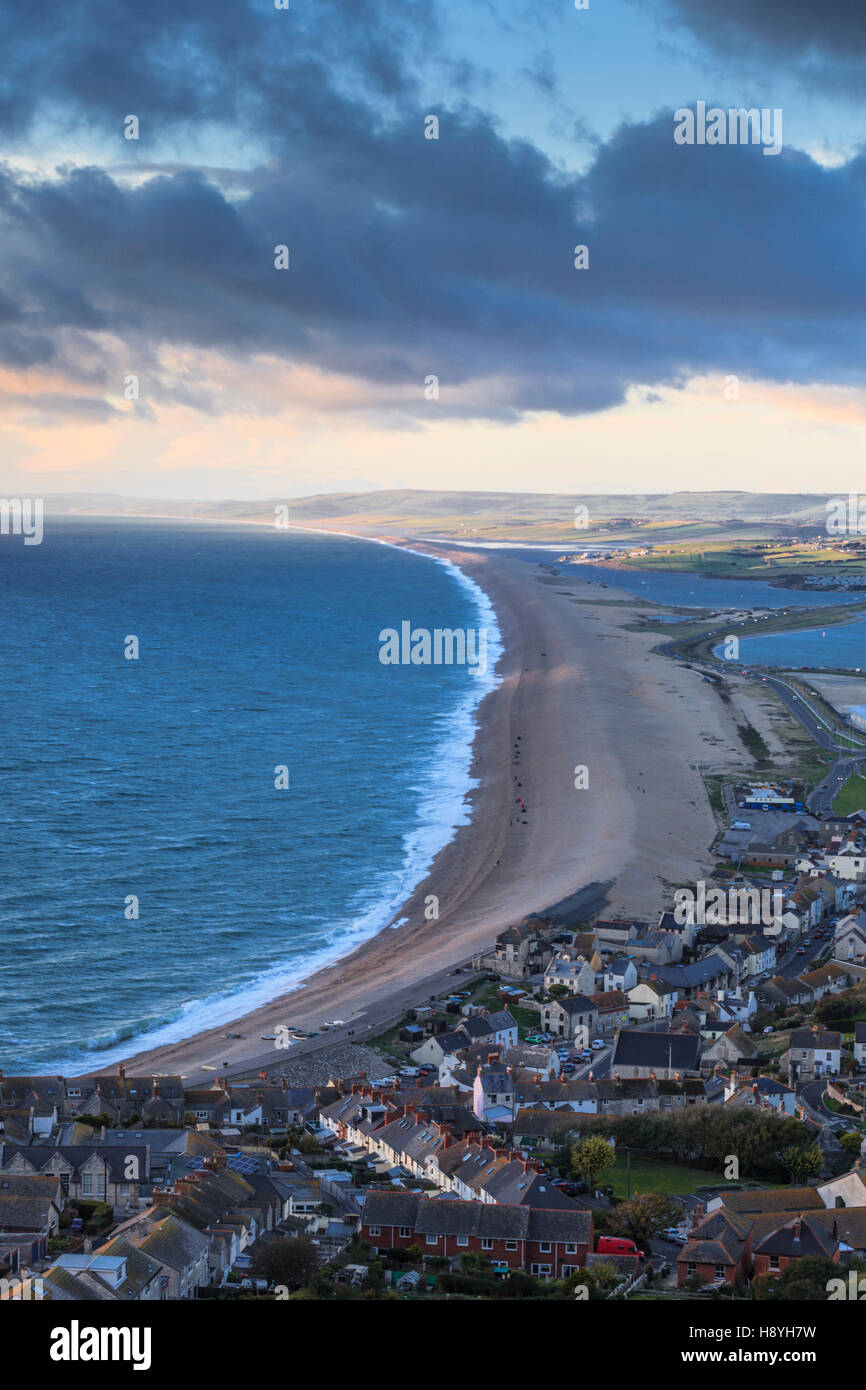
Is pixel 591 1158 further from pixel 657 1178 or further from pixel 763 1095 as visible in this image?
pixel 763 1095

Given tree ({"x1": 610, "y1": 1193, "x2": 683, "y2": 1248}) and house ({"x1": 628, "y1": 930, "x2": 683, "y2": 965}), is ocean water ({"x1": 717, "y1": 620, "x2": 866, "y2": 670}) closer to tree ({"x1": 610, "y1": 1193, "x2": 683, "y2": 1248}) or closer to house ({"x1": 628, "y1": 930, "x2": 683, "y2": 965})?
house ({"x1": 628, "y1": 930, "x2": 683, "y2": 965})

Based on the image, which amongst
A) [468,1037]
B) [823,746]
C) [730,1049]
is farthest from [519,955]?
[823,746]

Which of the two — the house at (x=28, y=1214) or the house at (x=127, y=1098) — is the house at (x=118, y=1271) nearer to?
the house at (x=28, y=1214)

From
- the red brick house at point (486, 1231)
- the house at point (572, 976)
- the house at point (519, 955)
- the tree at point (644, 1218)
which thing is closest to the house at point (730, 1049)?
the house at point (572, 976)

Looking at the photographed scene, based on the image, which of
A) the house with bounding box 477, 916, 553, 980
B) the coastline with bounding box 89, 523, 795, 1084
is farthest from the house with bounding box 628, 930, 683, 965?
the coastline with bounding box 89, 523, 795, 1084

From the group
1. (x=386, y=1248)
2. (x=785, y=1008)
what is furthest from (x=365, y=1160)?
(x=785, y=1008)

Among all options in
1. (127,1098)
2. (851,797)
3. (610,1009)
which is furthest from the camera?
(851,797)

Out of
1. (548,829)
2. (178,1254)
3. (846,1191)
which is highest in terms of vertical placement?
(178,1254)
